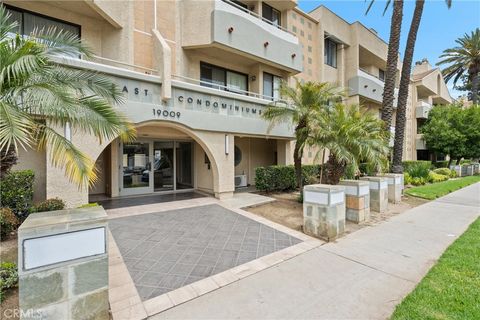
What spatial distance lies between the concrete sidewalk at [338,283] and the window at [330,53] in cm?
1627

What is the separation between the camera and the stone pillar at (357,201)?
7641mm

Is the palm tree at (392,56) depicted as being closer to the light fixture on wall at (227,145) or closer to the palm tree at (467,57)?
the light fixture on wall at (227,145)

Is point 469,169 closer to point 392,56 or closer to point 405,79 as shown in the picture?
point 405,79

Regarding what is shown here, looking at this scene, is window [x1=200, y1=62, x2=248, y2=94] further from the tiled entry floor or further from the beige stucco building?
the tiled entry floor

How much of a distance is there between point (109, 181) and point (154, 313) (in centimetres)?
895

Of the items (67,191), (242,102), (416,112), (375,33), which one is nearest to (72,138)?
(67,191)

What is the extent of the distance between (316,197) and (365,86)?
730 inches

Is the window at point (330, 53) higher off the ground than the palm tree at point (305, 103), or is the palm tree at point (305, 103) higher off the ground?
the window at point (330, 53)

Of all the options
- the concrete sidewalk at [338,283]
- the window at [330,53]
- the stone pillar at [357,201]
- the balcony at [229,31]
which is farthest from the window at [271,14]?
the concrete sidewalk at [338,283]

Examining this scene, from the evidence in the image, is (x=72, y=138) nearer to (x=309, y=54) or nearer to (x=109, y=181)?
(x=109, y=181)

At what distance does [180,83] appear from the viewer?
937 cm

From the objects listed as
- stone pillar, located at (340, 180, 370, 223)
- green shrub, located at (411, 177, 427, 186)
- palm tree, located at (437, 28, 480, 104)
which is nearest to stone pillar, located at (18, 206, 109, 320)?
stone pillar, located at (340, 180, 370, 223)

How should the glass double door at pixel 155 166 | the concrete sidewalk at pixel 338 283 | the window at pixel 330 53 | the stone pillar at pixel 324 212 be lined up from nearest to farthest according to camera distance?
the concrete sidewalk at pixel 338 283 < the stone pillar at pixel 324 212 < the glass double door at pixel 155 166 < the window at pixel 330 53

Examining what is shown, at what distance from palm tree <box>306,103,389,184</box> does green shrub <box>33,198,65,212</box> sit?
833 centimetres
